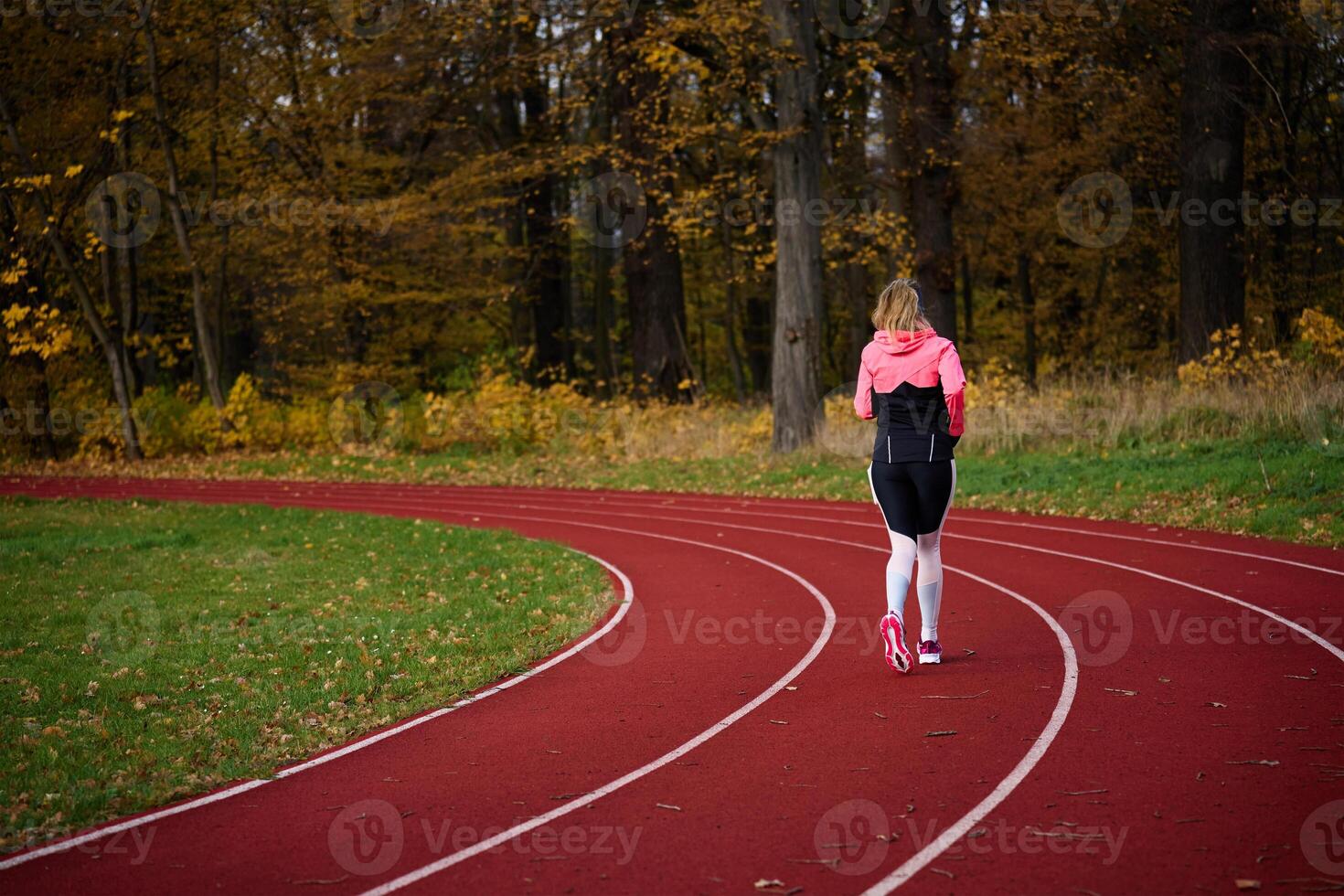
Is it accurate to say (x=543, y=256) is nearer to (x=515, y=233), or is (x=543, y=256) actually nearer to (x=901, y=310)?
(x=515, y=233)

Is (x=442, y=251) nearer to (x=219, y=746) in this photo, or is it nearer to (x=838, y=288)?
(x=838, y=288)

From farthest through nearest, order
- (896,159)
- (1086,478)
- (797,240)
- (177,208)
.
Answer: (177,208)
(896,159)
(797,240)
(1086,478)

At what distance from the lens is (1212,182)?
68.8ft

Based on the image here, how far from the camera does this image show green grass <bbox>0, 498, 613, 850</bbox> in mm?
6633

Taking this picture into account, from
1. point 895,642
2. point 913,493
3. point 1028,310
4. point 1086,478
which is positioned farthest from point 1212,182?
point 1028,310

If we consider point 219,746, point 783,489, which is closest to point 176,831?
point 219,746

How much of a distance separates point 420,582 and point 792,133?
12.5m

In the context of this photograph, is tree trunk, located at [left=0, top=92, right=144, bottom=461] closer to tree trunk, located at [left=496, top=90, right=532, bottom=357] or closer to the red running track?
Result: tree trunk, located at [left=496, top=90, right=532, bottom=357]

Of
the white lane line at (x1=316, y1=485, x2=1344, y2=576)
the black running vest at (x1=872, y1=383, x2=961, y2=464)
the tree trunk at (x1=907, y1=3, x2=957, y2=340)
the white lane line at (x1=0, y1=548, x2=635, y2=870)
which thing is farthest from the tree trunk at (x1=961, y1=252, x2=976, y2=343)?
the black running vest at (x1=872, y1=383, x2=961, y2=464)

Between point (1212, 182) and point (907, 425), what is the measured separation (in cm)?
1606

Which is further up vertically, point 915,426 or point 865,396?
point 865,396

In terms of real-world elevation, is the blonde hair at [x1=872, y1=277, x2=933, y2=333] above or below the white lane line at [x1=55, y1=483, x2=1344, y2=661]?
above

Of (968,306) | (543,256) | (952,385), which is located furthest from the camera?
(968,306)

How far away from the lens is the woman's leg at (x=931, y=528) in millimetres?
7688
